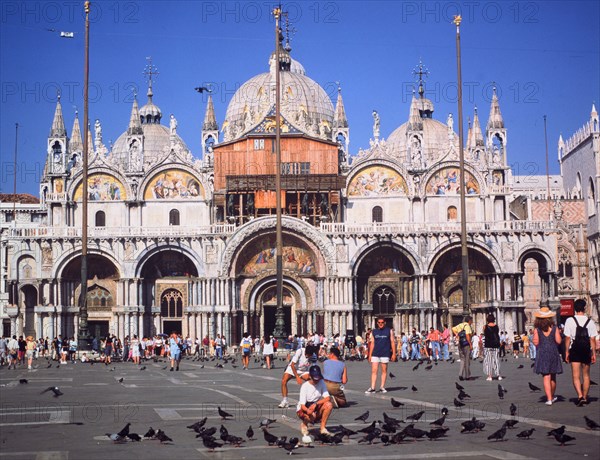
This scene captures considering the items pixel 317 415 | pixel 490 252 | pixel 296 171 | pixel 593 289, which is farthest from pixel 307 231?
pixel 317 415

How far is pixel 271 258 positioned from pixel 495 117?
21.3m

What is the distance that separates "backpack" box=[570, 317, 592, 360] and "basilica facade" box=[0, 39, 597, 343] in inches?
1802

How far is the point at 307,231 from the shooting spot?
66.1 meters

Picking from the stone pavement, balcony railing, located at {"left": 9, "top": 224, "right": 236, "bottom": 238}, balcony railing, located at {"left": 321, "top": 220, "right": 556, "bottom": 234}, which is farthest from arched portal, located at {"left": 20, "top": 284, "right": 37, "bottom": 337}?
the stone pavement

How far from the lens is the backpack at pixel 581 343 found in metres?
20.0

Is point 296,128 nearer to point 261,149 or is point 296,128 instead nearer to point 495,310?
point 261,149

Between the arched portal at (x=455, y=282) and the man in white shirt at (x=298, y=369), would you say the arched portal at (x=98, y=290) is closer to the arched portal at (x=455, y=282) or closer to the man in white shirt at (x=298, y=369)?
the arched portal at (x=455, y=282)

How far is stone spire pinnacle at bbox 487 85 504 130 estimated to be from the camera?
251 feet

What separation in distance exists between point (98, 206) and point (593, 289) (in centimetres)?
4291

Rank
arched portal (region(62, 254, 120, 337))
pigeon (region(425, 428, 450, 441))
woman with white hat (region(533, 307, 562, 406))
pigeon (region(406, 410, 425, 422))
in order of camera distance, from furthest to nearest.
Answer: arched portal (region(62, 254, 120, 337)) → woman with white hat (region(533, 307, 562, 406)) → pigeon (region(406, 410, 425, 422)) → pigeon (region(425, 428, 450, 441))

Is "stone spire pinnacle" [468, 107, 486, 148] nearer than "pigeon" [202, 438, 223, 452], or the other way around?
"pigeon" [202, 438, 223, 452]

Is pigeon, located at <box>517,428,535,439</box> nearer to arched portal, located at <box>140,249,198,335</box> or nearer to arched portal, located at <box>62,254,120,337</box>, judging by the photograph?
arched portal, located at <box>140,249,198,335</box>

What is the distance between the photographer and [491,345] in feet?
92.7

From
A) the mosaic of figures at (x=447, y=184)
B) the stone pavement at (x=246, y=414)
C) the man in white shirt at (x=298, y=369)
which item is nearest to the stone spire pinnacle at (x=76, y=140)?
the mosaic of figures at (x=447, y=184)
